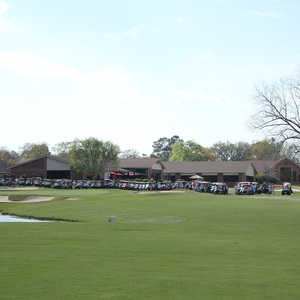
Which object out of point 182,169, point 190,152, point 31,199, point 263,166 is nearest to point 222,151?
point 190,152

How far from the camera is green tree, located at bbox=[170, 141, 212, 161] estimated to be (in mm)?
135125

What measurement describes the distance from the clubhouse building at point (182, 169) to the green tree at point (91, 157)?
4.13 metres

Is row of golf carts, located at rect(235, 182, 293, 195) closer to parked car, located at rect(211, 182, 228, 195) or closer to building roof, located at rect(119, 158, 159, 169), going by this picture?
parked car, located at rect(211, 182, 228, 195)

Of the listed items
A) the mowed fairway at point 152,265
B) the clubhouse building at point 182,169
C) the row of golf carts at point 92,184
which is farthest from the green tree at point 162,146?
the mowed fairway at point 152,265

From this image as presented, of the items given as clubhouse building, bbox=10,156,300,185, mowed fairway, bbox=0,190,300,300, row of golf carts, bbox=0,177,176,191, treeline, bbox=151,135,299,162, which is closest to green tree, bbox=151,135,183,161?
treeline, bbox=151,135,299,162

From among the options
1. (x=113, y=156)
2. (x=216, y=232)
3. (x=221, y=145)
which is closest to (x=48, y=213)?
(x=216, y=232)

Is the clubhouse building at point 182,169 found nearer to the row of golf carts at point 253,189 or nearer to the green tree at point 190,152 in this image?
the green tree at point 190,152

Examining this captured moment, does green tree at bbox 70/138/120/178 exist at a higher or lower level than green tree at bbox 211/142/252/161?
lower

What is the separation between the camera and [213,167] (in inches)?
3821

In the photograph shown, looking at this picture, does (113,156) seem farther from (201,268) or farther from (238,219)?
(201,268)

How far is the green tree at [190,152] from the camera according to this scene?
135 m

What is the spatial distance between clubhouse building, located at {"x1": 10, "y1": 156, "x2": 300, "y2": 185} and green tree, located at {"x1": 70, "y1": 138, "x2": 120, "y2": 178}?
4130 millimetres

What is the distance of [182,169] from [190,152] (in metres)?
36.2

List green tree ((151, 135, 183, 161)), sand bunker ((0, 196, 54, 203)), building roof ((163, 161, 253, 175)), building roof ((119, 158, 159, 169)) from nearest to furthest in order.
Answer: sand bunker ((0, 196, 54, 203)), building roof ((163, 161, 253, 175)), building roof ((119, 158, 159, 169)), green tree ((151, 135, 183, 161))
